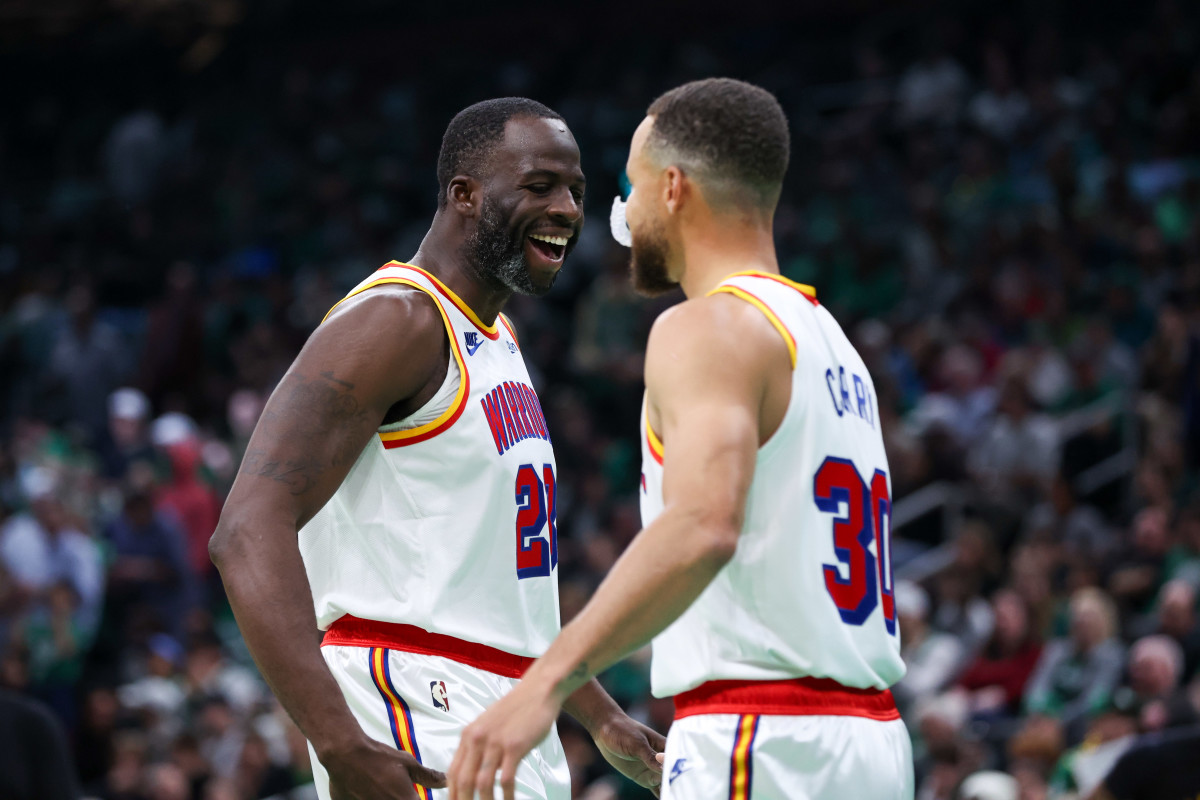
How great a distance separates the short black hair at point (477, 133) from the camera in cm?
385

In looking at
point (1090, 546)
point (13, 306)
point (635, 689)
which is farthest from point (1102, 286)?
point (13, 306)

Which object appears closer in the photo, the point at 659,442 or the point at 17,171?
the point at 659,442

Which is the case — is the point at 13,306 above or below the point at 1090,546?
above

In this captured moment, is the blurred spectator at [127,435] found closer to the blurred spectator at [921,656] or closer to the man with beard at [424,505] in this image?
the blurred spectator at [921,656]

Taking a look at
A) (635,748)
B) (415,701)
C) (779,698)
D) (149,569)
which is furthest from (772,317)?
(149,569)

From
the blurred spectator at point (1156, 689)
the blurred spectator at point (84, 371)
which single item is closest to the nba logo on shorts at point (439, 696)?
the blurred spectator at point (1156, 689)

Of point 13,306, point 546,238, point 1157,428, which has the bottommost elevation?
point 1157,428

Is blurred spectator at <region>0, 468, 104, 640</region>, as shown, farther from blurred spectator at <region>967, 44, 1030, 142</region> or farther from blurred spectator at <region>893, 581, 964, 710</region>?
blurred spectator at <region>967, 44, 1030, 142</region>

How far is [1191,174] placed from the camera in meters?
11.6

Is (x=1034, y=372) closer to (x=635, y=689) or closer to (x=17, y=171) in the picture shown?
(x=635, y=689)

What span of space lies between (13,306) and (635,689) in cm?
885

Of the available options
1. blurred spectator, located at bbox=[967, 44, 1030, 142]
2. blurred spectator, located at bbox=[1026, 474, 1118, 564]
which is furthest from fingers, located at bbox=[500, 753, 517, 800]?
blurred spectator, located at bbox=[967, 44, 1030, 142]

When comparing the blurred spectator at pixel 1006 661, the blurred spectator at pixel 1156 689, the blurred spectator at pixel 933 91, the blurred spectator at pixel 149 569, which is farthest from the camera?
the blurred spectator at pixel 933 91

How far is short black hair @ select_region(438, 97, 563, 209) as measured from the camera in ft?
12.6
